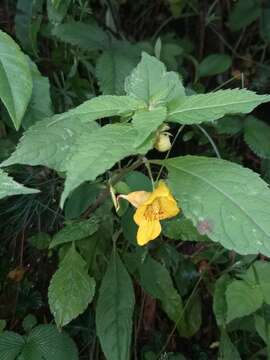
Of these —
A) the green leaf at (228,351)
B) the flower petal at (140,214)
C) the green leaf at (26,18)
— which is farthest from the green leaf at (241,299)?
the green leaf at (26,18)

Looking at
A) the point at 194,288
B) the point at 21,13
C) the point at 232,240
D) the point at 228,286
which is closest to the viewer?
the point at 232,240

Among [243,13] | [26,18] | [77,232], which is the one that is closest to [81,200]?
[77,232]

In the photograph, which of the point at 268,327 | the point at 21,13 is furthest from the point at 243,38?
the point at 268,327

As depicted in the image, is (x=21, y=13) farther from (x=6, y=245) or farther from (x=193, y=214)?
(x=193, y=214)

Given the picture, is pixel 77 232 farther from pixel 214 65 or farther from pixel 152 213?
pixel 214 65

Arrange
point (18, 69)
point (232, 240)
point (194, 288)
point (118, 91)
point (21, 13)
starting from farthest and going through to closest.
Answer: point (21, 13) → point (194, 288) → point (118, 91) → point (18, 69) → point (232, 240)

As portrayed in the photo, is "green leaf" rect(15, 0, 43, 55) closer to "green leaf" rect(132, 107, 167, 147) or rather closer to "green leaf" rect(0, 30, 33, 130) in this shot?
"green leaf" rect(0, 30, 33, 130)
